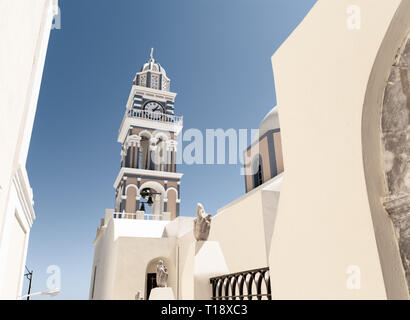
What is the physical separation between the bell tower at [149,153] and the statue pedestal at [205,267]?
12560 millimetres

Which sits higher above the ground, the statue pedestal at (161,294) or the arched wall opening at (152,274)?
the arched wall opening at (152,274)

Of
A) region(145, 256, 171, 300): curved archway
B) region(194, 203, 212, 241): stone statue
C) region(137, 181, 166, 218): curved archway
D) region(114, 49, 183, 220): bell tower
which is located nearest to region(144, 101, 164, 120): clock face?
region(114, 49, 183, 220): bell tower

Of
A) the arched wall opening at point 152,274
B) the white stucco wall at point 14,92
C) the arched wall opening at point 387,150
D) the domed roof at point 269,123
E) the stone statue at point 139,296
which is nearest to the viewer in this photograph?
the arched wall opening at point 387,150

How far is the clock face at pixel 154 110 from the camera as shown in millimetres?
20536

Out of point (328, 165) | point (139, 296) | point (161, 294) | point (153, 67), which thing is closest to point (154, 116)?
point (153, 67)

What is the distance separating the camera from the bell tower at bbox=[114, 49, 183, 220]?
58.8 ft

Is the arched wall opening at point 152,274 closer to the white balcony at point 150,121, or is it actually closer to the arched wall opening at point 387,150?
the white balcony at point 150,121

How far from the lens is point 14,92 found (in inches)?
110

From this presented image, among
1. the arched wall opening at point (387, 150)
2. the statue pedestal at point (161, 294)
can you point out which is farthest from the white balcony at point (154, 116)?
the arched wall opening at point (387, 150)

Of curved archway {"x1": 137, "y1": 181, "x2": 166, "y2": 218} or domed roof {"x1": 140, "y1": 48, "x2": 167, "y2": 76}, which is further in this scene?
domed roof {"x1": 140, "y1": 48, "x2": 167, "y2": 76}

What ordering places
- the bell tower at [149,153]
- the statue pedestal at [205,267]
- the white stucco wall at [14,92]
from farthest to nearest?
the bell tower at [149,153] < the statue pedestal at [205,267] < the white stucco wall at [14,92]

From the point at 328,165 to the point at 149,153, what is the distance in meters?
18.4

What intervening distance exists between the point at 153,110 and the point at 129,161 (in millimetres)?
4482

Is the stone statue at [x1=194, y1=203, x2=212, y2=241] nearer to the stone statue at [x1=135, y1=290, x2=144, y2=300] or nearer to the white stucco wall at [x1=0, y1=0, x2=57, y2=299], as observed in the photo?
the white stucco wall at [x1=0, y1=0, x2=57, y2=299]
